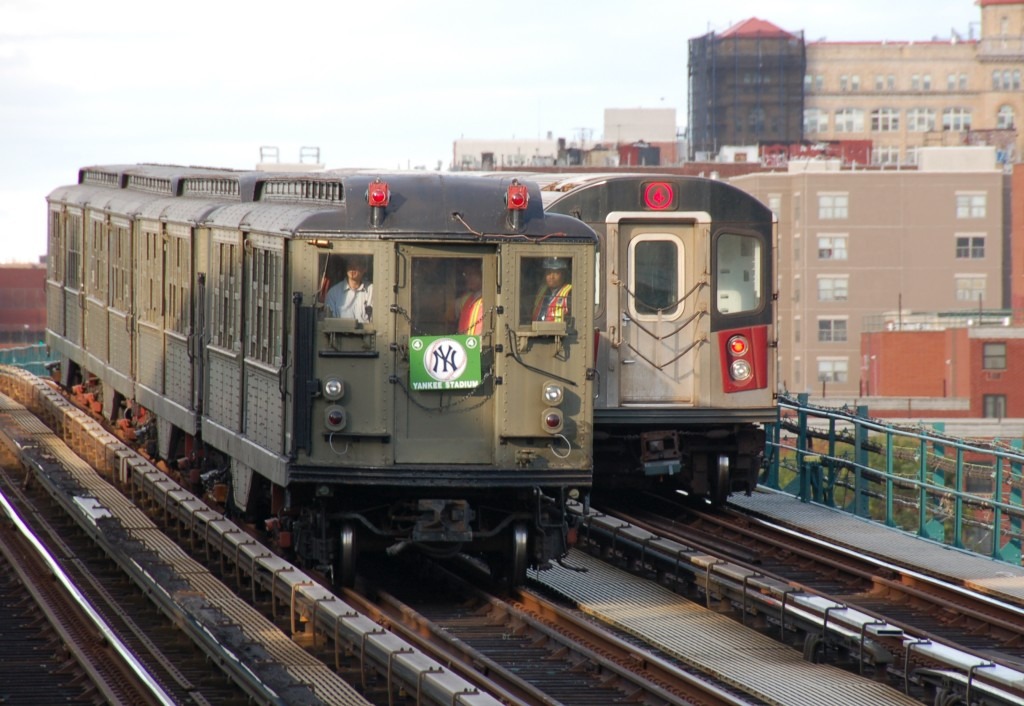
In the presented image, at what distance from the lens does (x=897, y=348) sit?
69500 millimetres

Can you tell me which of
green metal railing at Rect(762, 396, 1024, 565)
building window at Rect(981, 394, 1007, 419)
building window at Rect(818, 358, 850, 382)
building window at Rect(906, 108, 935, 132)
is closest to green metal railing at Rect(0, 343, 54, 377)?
green metal railing at Rect(762, 396, 1024, 565)

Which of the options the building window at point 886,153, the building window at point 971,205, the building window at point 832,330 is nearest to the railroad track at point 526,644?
the building window at point 832,330

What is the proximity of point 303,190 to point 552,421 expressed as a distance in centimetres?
299

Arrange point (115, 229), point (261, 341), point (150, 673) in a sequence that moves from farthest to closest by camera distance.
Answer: point (115, 229) → point (261, 341) → point (150, 673)

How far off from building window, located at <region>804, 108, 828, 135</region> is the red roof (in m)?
9.71

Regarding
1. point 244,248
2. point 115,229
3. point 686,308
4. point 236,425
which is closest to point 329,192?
point 244,248

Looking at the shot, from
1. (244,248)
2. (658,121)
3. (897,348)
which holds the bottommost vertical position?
(897,348)

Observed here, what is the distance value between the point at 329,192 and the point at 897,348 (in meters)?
58.2

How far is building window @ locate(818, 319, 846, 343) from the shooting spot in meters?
82.8

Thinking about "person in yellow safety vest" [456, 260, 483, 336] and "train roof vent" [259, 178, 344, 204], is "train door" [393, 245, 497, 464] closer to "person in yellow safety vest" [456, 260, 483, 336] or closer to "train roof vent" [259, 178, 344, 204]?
"person in yellow safety vest" [456, 260, 483, 336]

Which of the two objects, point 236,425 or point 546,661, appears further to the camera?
point 236,425

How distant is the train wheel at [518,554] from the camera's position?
13.6m

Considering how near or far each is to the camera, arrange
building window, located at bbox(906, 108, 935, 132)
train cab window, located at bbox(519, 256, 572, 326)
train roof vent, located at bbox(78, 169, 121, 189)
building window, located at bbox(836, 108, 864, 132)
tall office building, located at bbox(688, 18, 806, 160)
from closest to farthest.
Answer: train cab window, located at bbox(519, 256, 572, 326) → train roof vent, located at bbox(78, 169, 121, 189) → tall office building, located at bbox(688, 18, 806, 160) → building window, located at bbox(836, 108, 864, 132) → building window, located at bbox(906, 108, 935, 132)

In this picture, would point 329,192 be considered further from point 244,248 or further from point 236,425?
point 236,425
